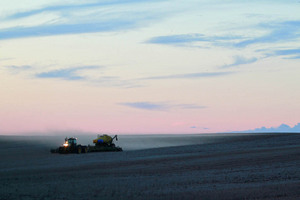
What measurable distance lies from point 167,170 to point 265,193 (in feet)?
38.7

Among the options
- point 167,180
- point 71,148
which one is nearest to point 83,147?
point 71,148

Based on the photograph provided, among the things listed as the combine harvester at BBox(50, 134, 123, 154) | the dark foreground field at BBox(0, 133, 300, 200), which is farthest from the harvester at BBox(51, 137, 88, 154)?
the dark foreground field at BBox(0, 133, 300, 200)

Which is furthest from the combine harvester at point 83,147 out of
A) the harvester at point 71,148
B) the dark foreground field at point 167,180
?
the dark foreground field at point 167,180

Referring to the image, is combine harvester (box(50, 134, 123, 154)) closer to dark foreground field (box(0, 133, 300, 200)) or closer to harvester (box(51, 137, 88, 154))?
harvester (box(51, 137, 88, 154))

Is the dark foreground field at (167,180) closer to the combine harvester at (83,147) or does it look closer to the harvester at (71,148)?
the harvester at (71,148)

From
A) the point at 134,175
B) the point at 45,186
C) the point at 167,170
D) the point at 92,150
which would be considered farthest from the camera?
the point at 92,150

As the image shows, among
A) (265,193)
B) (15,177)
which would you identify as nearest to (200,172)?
(265,193)

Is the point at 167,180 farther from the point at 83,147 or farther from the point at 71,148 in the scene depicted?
the point at 83,147

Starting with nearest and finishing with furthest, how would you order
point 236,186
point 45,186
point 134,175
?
point 236,186 < point 45,186 < point 134,175

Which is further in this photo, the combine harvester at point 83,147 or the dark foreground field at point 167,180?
the combine harvester at point 83,147

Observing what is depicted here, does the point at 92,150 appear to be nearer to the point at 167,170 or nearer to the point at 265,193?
the point at 167,170

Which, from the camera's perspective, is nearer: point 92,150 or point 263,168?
point 263,168

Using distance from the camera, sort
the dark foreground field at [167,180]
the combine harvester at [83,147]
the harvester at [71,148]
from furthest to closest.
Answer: the combine harvester at [83,147] < the harvester at [71,148] < the dark foreground field at [167,180]

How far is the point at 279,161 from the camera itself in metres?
31.4
